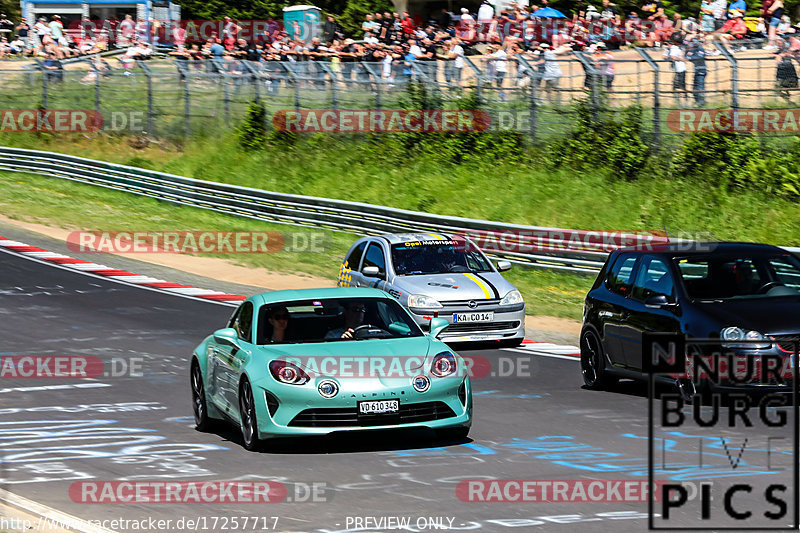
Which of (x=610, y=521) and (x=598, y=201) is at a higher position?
(x=610, y=521)

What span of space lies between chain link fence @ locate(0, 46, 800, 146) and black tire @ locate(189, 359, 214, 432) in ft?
56.0

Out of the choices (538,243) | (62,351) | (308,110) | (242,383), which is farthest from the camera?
(308,110)

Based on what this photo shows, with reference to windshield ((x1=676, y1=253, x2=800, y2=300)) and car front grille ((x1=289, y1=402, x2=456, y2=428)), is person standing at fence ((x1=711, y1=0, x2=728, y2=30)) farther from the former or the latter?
car front grille ((x1=289, y1=402, x2=456, y2=428))

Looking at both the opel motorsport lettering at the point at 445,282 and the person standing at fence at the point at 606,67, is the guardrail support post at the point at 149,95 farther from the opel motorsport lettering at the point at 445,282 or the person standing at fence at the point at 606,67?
the opel motorsport lettering at the point at 445,282

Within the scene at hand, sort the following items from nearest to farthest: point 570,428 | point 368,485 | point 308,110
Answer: point 368,485
point 570,428
point 308,110

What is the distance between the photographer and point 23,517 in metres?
7.18

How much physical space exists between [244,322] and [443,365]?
202cm

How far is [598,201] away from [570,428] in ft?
56.7

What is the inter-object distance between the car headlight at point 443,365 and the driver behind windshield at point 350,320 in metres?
0.90

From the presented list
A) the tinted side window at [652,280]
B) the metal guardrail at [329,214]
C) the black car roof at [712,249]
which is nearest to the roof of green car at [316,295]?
the tinted side window at [652,280]

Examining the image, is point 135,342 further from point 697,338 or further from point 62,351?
point 697,338

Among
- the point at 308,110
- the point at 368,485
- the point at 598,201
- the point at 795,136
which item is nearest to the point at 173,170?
Answer: the point at 308,110

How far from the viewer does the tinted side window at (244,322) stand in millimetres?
10906

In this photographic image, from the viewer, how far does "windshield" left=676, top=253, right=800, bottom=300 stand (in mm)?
12203
